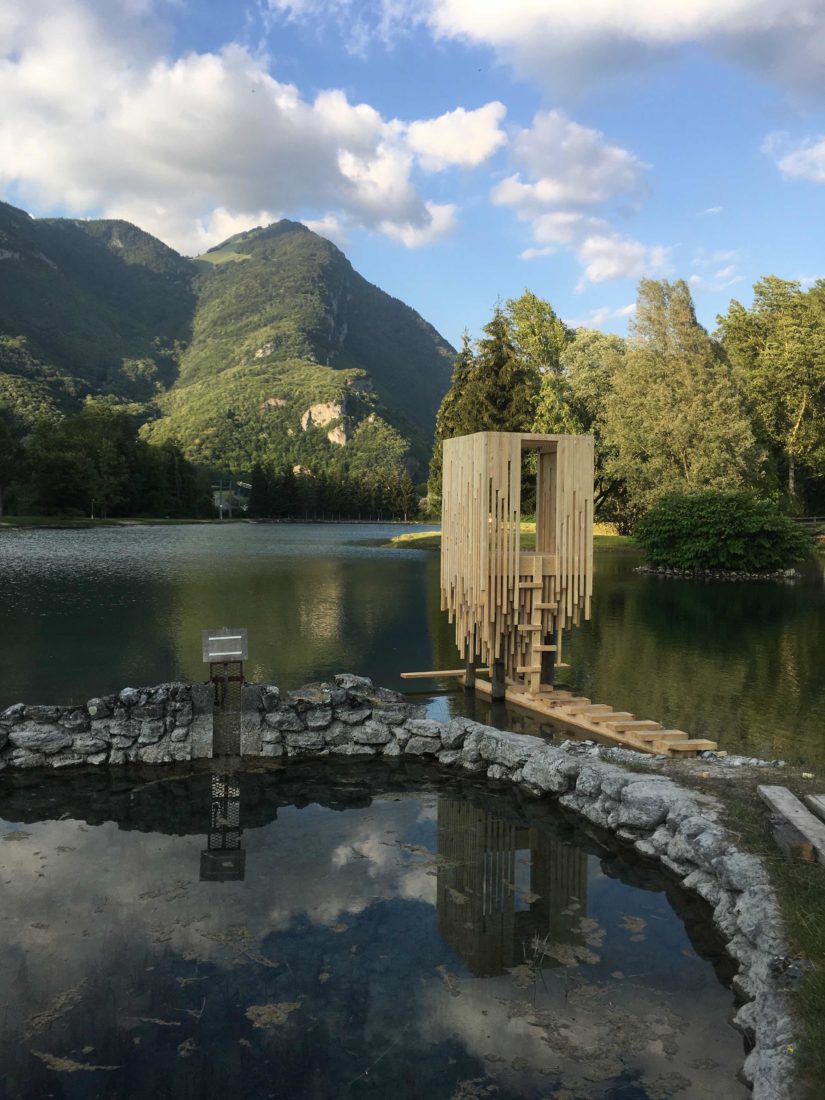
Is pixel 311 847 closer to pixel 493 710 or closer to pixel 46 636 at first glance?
pixel 493 710

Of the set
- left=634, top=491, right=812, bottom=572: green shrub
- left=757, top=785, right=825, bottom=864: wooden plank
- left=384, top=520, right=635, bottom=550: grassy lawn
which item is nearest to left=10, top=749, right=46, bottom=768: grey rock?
left=757, top=785, right=825, bottom=864: wooden plank

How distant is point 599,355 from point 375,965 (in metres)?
49.3

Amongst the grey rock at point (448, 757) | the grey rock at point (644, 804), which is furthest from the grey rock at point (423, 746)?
the grey rock at point (644, 804)

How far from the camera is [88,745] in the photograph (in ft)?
31.5

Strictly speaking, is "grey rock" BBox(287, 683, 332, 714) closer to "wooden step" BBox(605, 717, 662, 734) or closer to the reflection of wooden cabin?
the reflection of wooden cabin

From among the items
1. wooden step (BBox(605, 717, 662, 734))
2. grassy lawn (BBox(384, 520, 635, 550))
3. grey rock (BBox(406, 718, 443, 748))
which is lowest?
wooden step (BBox(605, 717, 662, 734))

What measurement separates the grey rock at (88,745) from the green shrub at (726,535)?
29495 mm

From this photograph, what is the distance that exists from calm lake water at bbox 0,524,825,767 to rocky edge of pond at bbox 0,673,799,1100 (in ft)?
7.14

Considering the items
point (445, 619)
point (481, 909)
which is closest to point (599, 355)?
point (445, 619)

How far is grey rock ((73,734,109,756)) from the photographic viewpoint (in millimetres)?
9562

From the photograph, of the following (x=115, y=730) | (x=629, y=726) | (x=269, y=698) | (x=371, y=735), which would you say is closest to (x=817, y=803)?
(x=629, y=726)

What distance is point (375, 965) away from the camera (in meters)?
5.56

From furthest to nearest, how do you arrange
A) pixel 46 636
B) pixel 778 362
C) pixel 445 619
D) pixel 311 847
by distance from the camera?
pixel 778 362
pixel 445 619
pixel 46 636
pixel 311 847

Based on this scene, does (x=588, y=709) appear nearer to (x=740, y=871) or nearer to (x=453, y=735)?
(x=453, y=735)
